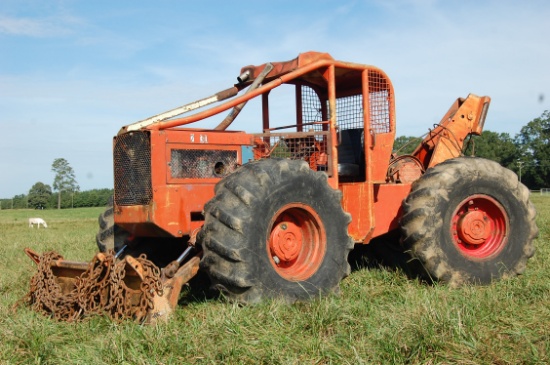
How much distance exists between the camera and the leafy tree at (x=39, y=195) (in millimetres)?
81750

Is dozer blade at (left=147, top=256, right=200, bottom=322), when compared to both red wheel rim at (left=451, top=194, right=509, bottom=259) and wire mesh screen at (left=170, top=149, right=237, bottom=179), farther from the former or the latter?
red wheel rim at (left=451, top=194, right=509, bottom=259)

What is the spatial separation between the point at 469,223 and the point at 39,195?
277 feet

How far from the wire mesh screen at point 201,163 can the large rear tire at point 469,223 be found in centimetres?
205

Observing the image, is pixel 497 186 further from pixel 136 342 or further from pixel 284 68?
pixel 136 342

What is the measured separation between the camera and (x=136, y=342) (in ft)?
14.3

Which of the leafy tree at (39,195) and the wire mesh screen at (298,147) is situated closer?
the wire mesh screen at (298,147)

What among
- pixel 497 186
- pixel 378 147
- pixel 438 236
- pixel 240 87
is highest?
pixel 240 87

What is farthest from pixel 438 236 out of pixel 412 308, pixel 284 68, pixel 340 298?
pixel 284 68

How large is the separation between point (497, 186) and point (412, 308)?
2925mm

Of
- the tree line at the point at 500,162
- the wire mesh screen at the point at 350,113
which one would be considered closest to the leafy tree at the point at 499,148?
the tree line at the point at 500,162

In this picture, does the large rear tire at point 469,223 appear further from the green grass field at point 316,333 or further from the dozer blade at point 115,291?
the dozer blade at point 115,291

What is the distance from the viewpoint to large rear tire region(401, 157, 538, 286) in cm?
675

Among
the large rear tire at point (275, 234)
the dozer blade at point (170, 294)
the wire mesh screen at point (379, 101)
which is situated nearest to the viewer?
the dozer blade at point (170, 294)

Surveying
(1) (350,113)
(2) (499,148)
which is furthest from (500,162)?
(1) (350,113)
